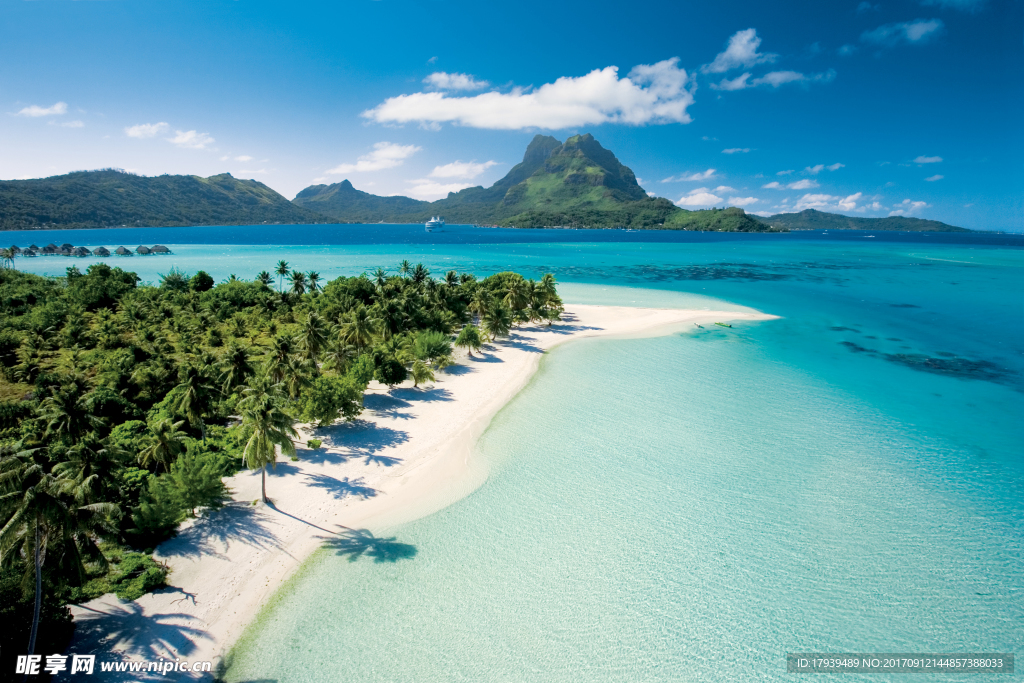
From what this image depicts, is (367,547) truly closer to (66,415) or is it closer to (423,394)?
(66,415)

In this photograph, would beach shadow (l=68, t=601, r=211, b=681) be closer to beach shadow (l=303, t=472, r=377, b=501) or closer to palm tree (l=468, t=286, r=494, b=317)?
beach shadow (l=303, t=472, r=377, b=501)

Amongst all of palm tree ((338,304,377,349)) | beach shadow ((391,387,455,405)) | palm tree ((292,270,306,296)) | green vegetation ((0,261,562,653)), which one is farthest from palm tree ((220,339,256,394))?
palm tree ((292,270,306,296))

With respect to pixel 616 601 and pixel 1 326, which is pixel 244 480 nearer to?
pixel 616 601

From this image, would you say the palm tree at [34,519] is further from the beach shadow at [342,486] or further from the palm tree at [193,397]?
the palm tree at [193,397]

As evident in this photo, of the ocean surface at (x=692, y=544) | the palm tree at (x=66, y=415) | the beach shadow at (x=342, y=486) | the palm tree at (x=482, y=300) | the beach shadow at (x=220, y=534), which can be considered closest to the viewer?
the ocean surface at (x=692, y=544)

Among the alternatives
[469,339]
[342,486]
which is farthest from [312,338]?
[469,339]

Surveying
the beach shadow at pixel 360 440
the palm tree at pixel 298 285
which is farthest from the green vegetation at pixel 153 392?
the palm tree at pixel 298 285
